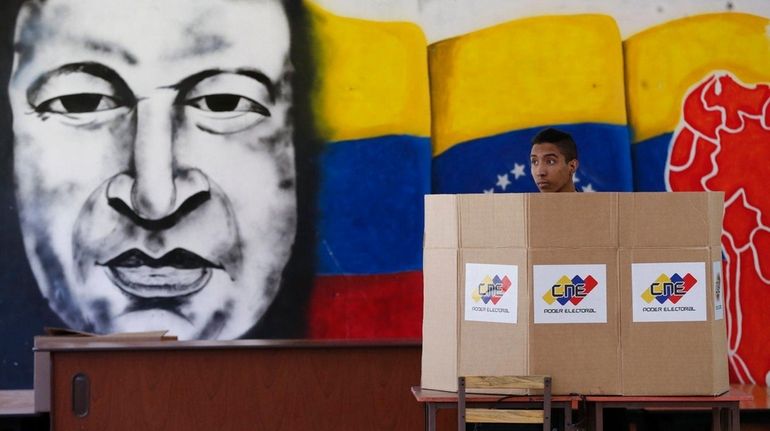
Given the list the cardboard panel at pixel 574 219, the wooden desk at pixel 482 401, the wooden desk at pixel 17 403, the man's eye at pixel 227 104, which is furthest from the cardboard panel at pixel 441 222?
the man's eye at pixel 227 104

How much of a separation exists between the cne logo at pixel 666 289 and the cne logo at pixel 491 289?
1.61 ft

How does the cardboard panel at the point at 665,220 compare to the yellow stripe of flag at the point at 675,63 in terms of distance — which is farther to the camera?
the yellow stripe of flag at the point at 675,63

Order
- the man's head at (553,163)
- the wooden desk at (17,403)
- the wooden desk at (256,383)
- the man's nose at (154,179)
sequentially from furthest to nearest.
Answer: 1. the man's nose at (154,179)
2. the wooden desk at (17,403)
3. the wooden desk at (256,383)
4. the man's head at (553,163)

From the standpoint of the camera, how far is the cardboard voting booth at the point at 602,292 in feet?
13.0

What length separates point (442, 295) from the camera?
407 centimetres

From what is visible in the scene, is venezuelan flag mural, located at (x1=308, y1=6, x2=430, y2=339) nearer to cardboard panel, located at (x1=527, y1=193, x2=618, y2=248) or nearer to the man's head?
the man's head

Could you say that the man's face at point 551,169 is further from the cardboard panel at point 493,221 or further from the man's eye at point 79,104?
the man's eye at point 79,104

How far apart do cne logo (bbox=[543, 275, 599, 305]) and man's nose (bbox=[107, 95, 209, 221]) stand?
10.6 feet

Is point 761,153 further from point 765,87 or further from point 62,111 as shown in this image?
point 62,111

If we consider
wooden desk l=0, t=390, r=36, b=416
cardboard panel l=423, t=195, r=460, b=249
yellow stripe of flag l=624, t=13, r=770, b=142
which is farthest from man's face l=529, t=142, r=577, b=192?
wooden desk l=0, t=390, r=36, b=416

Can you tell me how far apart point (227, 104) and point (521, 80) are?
1778 mm

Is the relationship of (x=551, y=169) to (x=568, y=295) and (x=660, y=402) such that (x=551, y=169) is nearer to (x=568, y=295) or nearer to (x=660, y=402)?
(x=568, y=295)

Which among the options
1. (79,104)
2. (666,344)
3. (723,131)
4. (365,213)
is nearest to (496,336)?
(666,344)

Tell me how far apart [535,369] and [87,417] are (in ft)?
8.10
